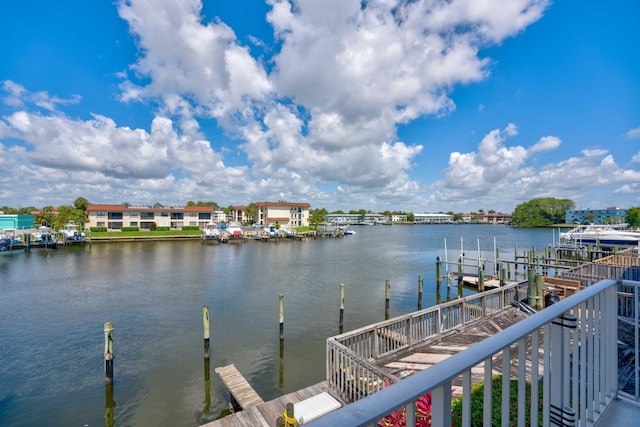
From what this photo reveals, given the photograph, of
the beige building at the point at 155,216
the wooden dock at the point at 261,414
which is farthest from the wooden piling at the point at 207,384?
the beige building at the point at 155,216

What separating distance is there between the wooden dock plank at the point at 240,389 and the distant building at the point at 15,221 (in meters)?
95.7

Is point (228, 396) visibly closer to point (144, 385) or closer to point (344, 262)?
point (144, 385)

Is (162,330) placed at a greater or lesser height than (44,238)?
lesser

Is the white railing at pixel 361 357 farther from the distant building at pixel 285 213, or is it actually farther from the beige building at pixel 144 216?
the distant building at pixel 285 213

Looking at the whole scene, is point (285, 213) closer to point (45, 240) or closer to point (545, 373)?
point (45, 240)

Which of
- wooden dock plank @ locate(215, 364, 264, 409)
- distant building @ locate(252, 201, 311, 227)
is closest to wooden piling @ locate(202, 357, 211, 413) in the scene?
wooden dock plank @ locate(215, 364, 264, 409)

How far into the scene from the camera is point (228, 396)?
441 inches

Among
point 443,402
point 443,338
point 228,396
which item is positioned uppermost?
point 443,402

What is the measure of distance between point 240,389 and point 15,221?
4068 inches

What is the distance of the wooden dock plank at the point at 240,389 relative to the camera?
29.2ft

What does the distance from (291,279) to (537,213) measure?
481 ft

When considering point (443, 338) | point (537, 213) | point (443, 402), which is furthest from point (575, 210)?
point (443, 402)

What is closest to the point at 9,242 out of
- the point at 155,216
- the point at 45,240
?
the point at 45,240

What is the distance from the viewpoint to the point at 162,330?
→ 1670 cm
